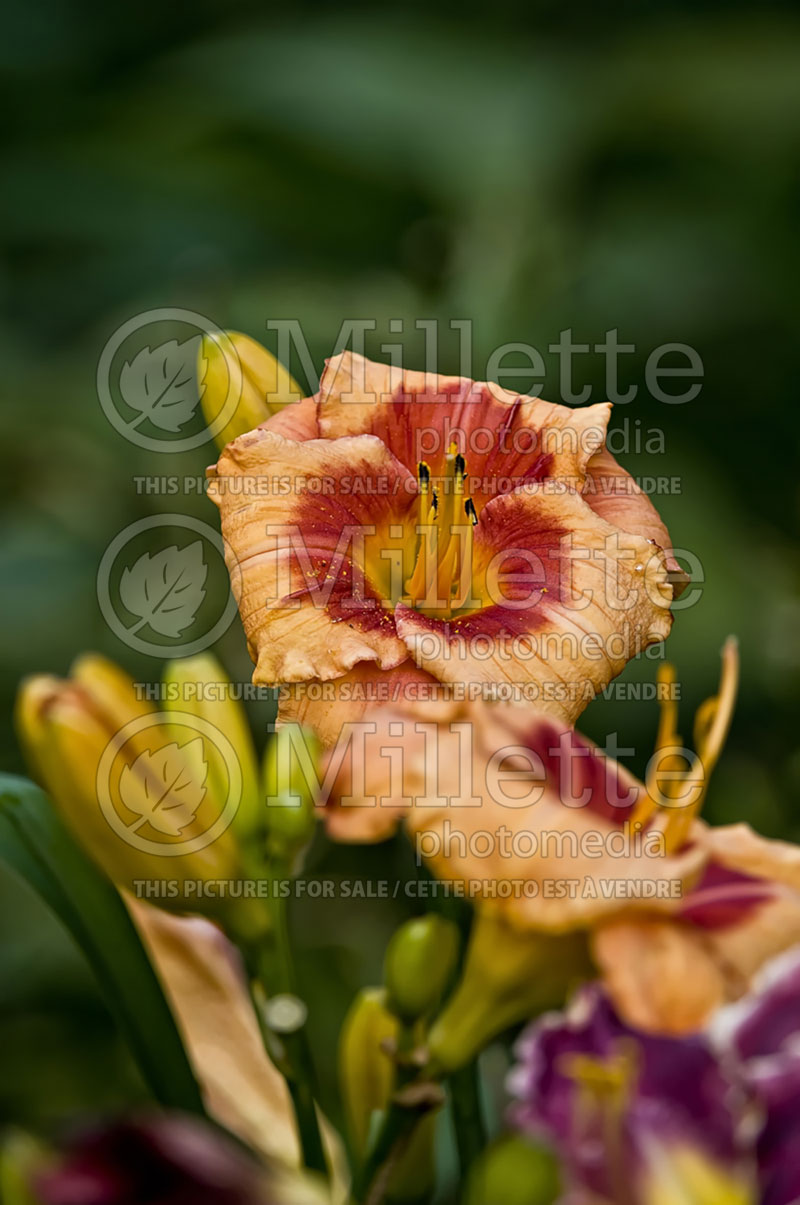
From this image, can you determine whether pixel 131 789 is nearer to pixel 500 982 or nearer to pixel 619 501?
pixel 500 982

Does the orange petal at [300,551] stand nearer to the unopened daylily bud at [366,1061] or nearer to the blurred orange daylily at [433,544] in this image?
the blurred orange daylily at [433,544]

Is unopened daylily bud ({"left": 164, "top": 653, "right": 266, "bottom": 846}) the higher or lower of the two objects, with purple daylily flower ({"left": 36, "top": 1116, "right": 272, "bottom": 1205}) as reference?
higher

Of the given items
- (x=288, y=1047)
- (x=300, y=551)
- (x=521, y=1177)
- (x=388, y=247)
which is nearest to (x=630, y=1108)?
(x=521, y=1177)

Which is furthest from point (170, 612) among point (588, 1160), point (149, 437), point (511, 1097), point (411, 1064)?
point (588, 1160)

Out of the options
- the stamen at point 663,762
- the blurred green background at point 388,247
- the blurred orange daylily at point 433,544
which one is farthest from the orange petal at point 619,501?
the blurred green background at point 388,247

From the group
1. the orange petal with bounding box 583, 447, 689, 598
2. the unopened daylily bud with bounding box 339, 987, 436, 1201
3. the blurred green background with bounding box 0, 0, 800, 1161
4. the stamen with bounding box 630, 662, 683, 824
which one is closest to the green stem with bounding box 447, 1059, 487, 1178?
the unopened daylily bud with bounding box 339, 987, 436, 1201

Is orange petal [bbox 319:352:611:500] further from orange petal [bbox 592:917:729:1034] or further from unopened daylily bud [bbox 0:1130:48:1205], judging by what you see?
unopened daylily bud [bbox 0:1130:48:1205]
